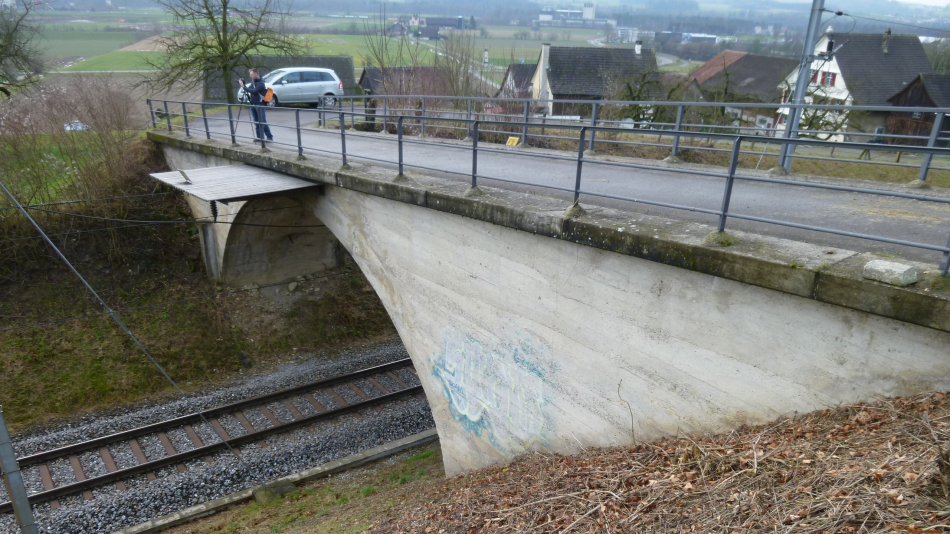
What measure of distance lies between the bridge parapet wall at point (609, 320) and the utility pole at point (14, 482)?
496 centimetres

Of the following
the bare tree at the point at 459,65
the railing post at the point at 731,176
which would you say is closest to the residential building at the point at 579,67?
the bare tree at the point at 459,65

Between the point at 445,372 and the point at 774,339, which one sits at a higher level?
the point at 774,339

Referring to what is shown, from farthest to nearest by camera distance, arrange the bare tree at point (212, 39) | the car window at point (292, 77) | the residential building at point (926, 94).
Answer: the residential building at point (926, 94) → the car window at point (292, 77) → the bare tree at point (212, 39)

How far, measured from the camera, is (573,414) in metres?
6.52

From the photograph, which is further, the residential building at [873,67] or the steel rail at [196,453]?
the residential building at [873,67]

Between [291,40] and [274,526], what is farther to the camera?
[291,40]

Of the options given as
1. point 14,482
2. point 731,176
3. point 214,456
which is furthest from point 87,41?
point 731,176

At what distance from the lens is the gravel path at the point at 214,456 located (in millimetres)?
9438

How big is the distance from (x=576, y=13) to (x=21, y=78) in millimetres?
119493

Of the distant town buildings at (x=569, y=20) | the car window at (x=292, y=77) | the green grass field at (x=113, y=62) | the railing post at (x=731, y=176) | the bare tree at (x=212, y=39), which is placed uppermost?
the distant town buildings at (x=569, y=20)

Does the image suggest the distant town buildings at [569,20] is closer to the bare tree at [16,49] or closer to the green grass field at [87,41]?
the green grass field at [87,41]

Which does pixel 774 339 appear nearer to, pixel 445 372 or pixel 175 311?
pixel 445 372

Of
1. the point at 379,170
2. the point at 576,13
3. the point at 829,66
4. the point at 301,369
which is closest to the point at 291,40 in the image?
the point at 301,369

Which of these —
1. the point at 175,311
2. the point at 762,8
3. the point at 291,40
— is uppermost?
the point at 762,8
